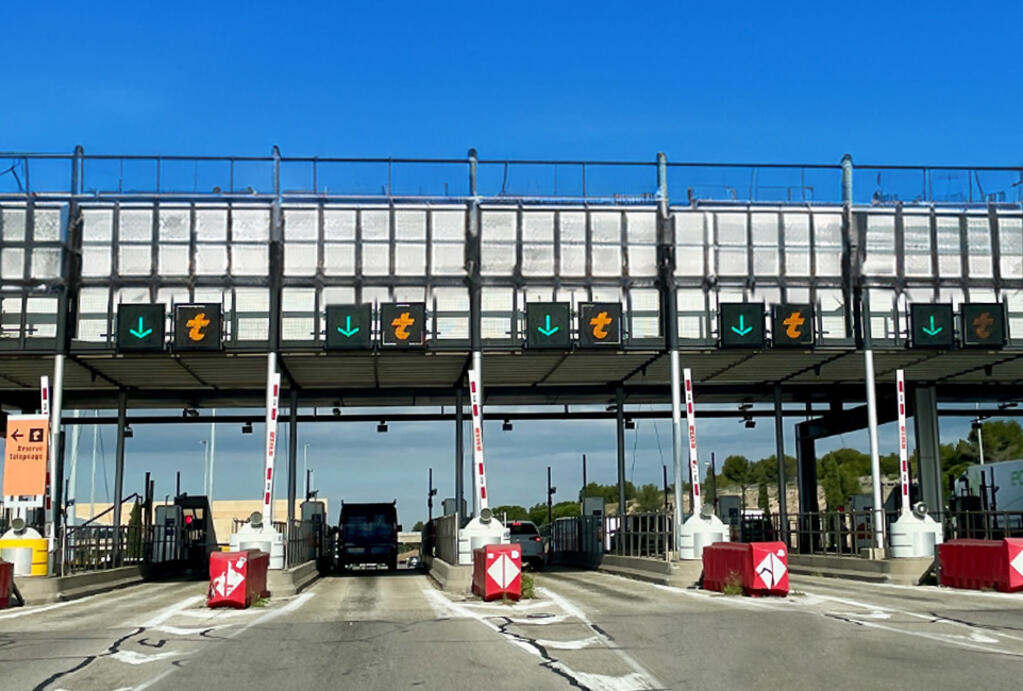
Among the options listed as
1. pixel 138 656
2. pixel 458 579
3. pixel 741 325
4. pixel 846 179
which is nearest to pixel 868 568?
pixel 741 325

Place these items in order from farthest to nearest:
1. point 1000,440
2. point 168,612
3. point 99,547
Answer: point 1000,440 < point 99,547 < point 168,612

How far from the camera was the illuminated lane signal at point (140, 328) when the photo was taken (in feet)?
101

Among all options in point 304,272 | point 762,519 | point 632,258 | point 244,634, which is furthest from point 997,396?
point 244,634

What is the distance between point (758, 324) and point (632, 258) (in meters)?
3.94

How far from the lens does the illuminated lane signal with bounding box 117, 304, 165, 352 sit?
Answer: 3081 cm

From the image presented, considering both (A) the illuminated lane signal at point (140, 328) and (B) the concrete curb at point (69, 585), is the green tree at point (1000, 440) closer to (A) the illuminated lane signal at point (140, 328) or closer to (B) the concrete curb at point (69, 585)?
(B) the concrete curb at point (69, 585)

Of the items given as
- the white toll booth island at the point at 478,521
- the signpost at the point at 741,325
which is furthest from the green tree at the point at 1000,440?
the white toll booth island at the point at 478,521

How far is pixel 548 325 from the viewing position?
31516 millimetres

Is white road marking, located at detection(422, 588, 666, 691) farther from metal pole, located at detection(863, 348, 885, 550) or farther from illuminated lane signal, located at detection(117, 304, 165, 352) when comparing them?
illuminated lane signal, located at detection(117, 304, 165, 352)

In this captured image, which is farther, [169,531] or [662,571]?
[169,531]

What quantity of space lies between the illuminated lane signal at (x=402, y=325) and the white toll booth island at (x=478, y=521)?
197cm

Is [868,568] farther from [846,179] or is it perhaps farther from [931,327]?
[846,179]

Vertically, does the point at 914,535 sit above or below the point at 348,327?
below

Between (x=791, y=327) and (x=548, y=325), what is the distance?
6889 millimetres
